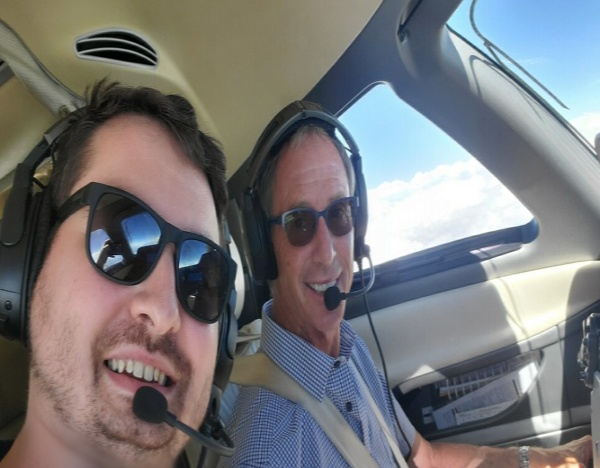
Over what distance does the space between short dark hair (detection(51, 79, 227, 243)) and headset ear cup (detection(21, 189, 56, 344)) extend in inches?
0.7

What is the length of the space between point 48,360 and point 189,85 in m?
0.96

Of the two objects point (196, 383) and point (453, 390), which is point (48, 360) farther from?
point (453, 390)

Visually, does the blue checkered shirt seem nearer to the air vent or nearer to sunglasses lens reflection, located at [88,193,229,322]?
sunglasses lens reflection, located at [88,193,229,322]

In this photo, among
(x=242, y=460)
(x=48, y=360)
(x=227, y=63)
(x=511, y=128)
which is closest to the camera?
(x=48, y=360)

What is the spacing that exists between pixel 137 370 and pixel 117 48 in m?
0.85

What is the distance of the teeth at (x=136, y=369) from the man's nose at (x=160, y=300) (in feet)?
0.17

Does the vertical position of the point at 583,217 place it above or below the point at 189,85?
below

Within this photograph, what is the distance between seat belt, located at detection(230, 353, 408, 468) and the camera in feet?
3.63

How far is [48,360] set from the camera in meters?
0.71

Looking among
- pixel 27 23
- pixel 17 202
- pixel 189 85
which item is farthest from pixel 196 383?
pixel 189 85

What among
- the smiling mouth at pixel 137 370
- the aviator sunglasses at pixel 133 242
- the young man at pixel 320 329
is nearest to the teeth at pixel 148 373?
the smiling mouth at pixel 137 370

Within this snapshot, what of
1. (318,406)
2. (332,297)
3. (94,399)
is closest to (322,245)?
(332,297)

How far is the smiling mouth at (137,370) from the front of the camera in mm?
710

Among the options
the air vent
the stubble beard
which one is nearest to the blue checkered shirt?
the stubble beard
